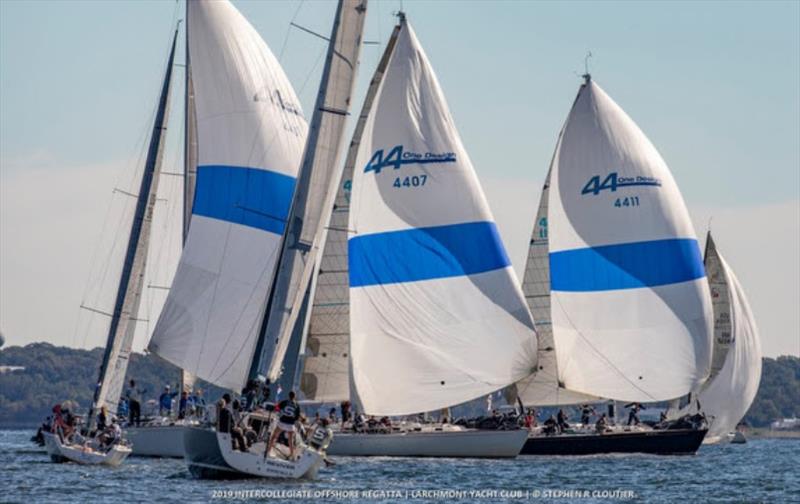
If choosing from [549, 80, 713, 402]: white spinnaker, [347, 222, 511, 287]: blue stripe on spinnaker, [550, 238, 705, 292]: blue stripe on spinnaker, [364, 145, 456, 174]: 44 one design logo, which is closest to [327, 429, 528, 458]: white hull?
[347, 222, 511, 287]: blue stripe on spinnaker

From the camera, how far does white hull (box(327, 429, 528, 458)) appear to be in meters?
53.3

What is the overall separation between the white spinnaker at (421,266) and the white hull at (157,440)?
620 cm

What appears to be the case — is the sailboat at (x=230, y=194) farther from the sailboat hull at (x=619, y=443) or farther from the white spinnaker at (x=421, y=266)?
the sailboat hull at (x=619, y=443)

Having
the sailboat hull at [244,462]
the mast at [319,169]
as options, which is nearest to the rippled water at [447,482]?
the sailboat hull at [244,462]

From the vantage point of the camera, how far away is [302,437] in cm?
4212

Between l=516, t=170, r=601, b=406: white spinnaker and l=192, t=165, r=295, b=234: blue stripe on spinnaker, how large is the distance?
40.6 feet

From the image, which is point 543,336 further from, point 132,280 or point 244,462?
point 244,462

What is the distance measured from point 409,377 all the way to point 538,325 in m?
12.4

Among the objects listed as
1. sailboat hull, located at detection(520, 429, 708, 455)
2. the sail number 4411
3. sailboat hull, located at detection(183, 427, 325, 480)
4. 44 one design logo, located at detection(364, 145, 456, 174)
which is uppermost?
the sail number 4411

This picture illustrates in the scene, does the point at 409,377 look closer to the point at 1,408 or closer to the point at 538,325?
the point at 538,325

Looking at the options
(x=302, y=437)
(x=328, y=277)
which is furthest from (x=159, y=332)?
(x=302, y=437)

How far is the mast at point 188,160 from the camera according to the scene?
58.0m

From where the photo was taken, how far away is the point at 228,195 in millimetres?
54062

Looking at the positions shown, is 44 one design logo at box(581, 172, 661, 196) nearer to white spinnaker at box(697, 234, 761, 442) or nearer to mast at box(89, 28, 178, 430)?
white spinnaker at box(697, 234, 761, 442)
